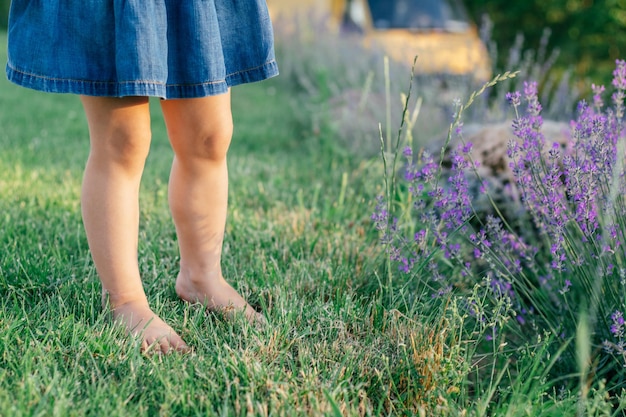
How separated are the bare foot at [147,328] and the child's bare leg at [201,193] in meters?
0.20

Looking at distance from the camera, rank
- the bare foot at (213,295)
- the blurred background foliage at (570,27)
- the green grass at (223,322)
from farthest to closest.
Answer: the blurred background foliage at (570,27) → the bare foot at (213,295) → the green grass at (223,322)

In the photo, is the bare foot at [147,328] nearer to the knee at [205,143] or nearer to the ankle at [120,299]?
the ankle at [120,299]

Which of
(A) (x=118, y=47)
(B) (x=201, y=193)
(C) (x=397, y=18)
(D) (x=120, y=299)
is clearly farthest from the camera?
(C) (x=397, y=18)

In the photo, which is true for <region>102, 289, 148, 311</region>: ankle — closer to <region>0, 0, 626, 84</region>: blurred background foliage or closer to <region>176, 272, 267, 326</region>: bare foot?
<region>176, 272, 267, 326</region>: bare foot

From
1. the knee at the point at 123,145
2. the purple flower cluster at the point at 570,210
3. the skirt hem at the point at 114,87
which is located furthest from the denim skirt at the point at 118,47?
the purple flower cluster at the point at 570,210

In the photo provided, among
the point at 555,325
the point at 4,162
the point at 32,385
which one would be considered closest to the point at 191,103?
the point at 32,385

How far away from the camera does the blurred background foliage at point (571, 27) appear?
1099cm

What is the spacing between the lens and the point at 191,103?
1.71 meters

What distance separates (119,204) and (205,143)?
0.28 m

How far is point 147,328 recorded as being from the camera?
5.49 ft

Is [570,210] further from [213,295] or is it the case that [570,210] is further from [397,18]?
[397,18]

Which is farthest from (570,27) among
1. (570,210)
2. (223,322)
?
(223,322)

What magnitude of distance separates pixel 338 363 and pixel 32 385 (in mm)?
670

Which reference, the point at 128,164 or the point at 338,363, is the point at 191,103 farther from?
the point at 338,363
